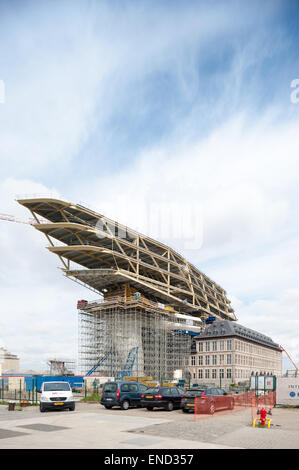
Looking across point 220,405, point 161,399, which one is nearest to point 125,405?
point 161,399

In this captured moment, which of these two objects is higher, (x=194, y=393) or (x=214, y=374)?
(x=194, y=393)

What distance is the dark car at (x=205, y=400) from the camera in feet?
77.5

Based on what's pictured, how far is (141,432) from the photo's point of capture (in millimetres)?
16812

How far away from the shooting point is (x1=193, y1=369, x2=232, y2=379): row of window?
7562 centimetres

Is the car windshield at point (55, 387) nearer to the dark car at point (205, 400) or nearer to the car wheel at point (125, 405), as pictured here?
the car wheel at point (125, 405)

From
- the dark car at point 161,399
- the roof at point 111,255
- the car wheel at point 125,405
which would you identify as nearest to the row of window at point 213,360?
the roof at point 111,255

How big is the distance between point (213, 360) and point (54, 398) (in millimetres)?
57316

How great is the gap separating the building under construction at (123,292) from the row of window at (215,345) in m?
2.91

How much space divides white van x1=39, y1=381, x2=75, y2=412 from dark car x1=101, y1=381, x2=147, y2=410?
7.38 feet

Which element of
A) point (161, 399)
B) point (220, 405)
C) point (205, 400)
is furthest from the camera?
point (161, 399)

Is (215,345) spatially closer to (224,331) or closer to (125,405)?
(224,331)

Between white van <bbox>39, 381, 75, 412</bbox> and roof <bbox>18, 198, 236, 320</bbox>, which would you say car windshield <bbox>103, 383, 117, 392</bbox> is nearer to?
white van <bbox>39, 381, 75, 412</bbox>
